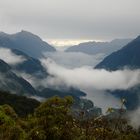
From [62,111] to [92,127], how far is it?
9.64 feet

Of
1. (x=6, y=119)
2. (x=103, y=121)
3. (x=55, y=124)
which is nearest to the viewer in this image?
(x=103, y=121)

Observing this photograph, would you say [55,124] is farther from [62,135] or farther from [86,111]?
[86,111]

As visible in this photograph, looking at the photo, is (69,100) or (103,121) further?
(69,100)

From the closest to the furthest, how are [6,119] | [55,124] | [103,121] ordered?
[103,121] < [55,124] < [6,119]

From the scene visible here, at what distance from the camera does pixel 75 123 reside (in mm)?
31562

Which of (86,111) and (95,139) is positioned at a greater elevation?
(86,111)

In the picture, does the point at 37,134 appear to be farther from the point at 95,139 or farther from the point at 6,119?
the point at 6,119

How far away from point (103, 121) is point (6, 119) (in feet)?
32.8

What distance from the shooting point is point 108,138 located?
103ft

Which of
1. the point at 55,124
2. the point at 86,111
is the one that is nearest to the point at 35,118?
the point at 55,124

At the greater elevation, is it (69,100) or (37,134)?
(69,100)

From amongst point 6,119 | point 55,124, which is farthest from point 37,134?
point 6,119

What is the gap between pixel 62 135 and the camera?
99.1 feet

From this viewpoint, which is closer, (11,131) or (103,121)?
(103,121)
